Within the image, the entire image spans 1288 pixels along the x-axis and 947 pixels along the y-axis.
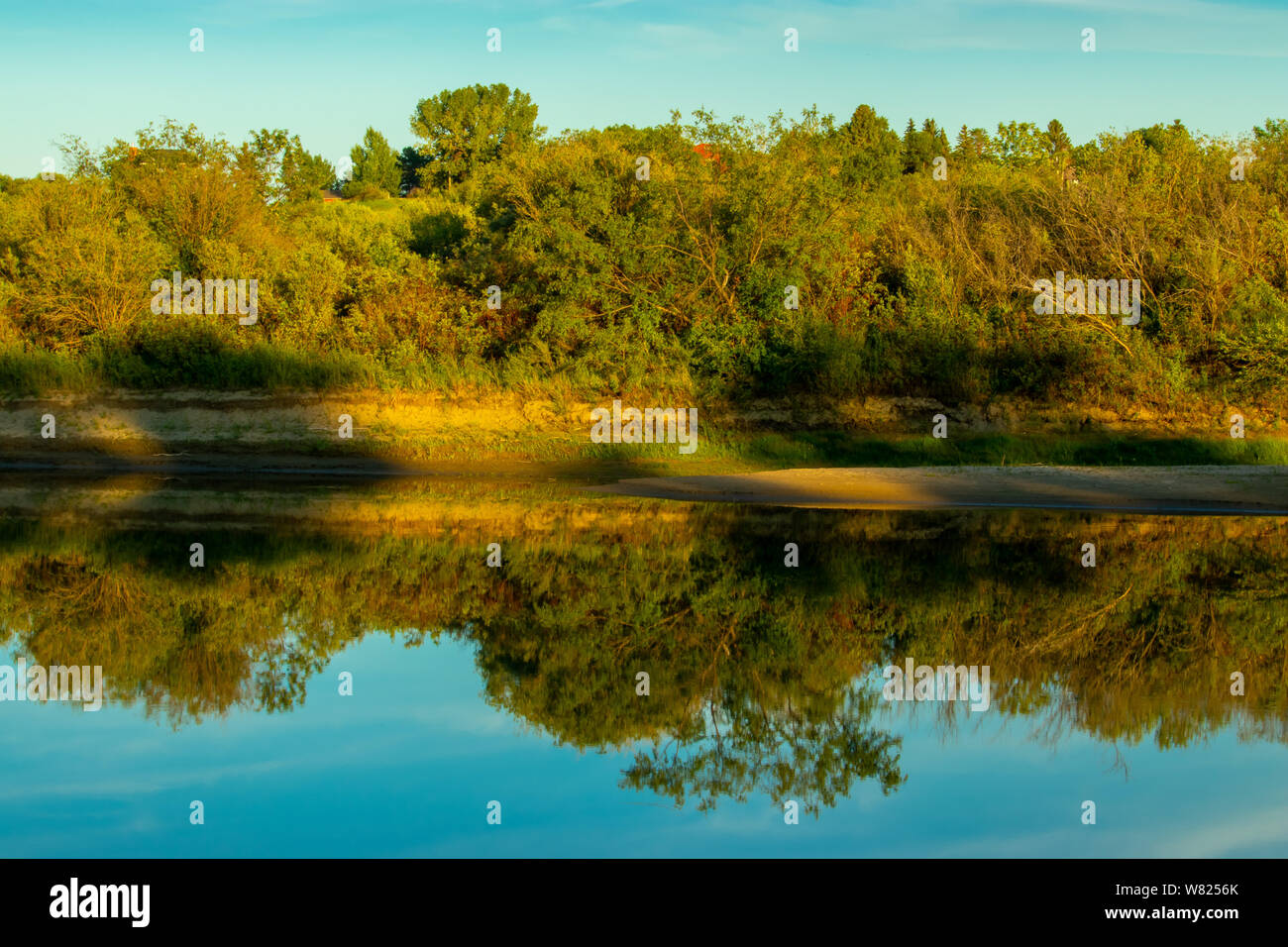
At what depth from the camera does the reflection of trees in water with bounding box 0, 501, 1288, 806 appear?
8984 millimetres

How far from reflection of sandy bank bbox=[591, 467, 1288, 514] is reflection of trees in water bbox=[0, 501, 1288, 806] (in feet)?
13.6

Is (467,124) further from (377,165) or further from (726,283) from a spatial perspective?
(726,283)

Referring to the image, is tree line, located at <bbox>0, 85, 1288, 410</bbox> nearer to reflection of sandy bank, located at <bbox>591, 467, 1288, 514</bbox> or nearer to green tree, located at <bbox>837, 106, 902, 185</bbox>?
reflection of sandy bank, located at <bbox>591, 467, 1288, 514</bbox>

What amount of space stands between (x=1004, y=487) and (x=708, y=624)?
1377 centimetres

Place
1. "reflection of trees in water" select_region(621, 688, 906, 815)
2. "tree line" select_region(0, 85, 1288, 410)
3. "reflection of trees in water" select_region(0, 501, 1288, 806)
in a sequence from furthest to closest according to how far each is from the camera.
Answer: "tree line" select_region(0, 85, 1288, 410) → "reflection of trees in water" select_region(0, 501, 1288, 806) → "reflection of trees in water" select_region(621, 688, 906, 815)

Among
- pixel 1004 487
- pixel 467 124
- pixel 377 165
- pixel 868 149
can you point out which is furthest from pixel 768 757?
pixel 377 165

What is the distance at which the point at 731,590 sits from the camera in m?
14.0

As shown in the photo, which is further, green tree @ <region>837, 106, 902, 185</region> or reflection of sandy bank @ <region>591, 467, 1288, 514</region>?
green tree @ <region>837, 106, 902, 185</region>

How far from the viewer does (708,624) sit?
40.0ft

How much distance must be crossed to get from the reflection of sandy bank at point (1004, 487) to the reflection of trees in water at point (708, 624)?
4.15 meters

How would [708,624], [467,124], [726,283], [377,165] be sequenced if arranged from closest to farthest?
[708,624] → [726,283] → [467,124] → [377,165]

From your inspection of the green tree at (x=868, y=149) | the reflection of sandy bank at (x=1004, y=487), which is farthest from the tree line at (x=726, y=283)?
the green tree at (x=868, y=149)

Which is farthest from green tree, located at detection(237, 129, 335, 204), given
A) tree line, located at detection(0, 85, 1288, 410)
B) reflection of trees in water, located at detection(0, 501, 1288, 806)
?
reflection of trees in water, located at detection(0, 501, 1288, 806)

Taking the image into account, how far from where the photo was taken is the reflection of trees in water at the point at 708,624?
8.98 metres
